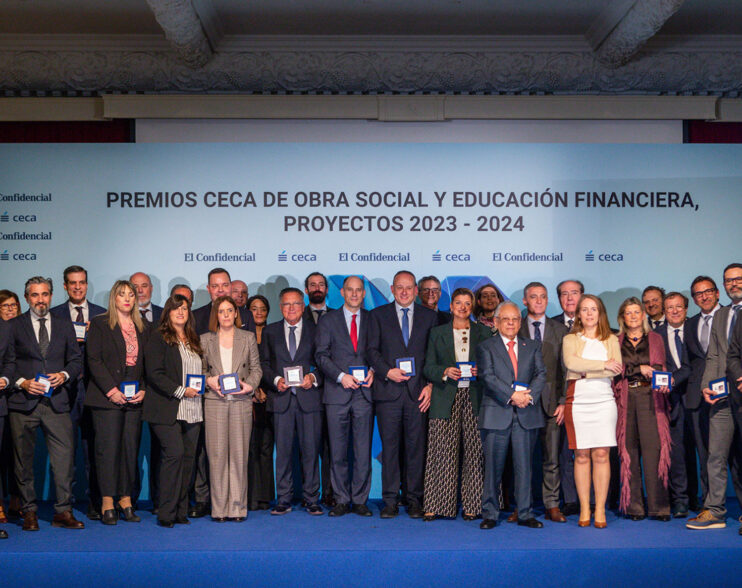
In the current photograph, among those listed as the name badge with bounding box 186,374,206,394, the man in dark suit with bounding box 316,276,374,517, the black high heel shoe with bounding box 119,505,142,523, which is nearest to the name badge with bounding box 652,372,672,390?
the man in dark suit with bounding box 316,276,374,517

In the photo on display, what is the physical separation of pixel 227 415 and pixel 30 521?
1467mm

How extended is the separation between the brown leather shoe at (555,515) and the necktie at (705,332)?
1.56 m

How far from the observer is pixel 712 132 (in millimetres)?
7367

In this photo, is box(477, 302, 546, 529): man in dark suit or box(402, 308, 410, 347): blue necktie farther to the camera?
box(402, 308, 410, 347): blue necktie

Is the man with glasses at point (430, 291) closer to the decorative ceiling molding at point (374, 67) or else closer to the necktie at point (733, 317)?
the decorative ceiling molding at point (374, 67)

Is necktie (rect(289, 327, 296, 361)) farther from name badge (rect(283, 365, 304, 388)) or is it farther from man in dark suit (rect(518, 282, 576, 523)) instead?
man in dark suit (rect(518, 282, 576, 523))

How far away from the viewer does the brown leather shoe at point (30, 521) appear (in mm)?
5352

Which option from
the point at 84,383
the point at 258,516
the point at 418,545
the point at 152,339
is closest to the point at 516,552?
the point at 418,545

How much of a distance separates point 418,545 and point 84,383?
274 cm

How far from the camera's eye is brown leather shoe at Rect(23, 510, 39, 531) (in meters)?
5.35

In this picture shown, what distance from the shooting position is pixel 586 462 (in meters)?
5.47

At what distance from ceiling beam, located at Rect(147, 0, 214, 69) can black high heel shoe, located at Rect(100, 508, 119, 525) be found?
355 cm

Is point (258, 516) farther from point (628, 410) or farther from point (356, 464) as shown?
point (628, 410)

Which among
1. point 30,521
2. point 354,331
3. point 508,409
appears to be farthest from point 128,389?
point 508,409
